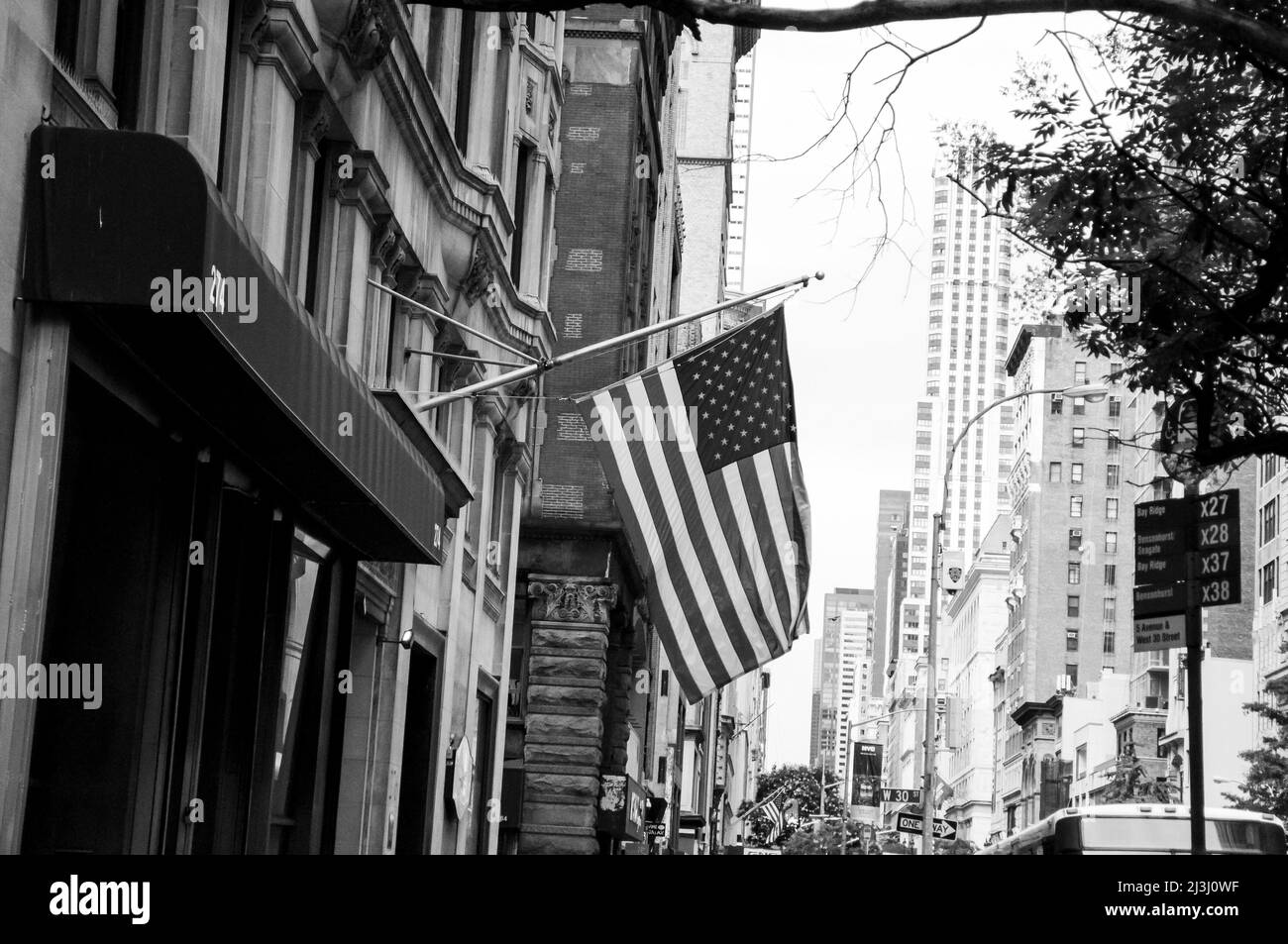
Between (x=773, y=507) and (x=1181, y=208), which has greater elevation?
(x=1181, y=208)

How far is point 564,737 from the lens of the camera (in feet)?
120

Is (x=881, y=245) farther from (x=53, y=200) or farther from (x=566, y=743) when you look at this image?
(x=566, y=743)

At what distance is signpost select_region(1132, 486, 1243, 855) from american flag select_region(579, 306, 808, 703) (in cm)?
358

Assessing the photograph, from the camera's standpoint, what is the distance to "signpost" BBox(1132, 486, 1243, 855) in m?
15.3

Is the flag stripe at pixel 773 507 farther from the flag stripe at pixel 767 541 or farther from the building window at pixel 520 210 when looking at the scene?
the building window at pixel 520 210

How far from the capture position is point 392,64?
17516mm

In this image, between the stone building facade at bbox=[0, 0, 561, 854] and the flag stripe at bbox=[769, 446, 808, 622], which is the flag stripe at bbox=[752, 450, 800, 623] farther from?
the stone building facade at bbox=[0, 0, 561, 854]

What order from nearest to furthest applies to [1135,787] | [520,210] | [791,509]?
1. [791,509]
2. [520,210]
3. [1135,787]

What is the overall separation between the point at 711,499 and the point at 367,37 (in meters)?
5.66

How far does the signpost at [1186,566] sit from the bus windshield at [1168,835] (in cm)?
619

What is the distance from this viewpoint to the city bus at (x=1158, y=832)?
21.6 metres

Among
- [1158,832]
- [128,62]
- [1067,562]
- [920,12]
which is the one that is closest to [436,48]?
[128,62]

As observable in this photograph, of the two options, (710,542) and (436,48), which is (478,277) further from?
(710,542)
